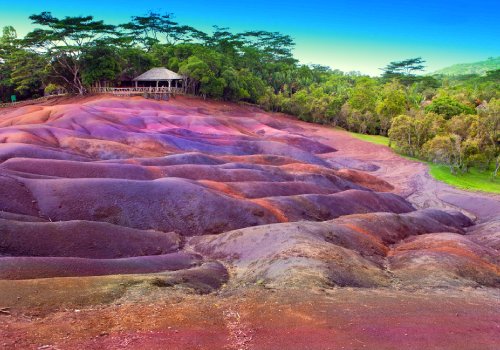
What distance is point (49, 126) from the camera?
51.5 meters

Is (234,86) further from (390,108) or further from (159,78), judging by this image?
(390,108)

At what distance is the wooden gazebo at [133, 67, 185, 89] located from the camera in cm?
9006

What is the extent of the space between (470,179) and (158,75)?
61.4m

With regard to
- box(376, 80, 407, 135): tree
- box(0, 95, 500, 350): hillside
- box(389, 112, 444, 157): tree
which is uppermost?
box(376, 80, 407, 135): tree

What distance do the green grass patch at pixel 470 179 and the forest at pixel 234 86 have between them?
94 cm

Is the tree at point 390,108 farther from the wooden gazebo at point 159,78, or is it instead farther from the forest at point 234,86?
the wooden gazebo at point 159,78

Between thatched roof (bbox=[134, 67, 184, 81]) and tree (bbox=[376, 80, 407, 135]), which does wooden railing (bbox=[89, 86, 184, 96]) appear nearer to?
thatched roof (bbox=[134, 67, 184, 81])

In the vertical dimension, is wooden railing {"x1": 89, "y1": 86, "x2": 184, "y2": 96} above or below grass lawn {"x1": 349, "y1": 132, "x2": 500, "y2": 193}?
above

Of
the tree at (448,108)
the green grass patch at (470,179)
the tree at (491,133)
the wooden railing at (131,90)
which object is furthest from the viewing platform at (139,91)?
the tree at (491,133)

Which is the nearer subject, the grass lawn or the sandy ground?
the sandy ground

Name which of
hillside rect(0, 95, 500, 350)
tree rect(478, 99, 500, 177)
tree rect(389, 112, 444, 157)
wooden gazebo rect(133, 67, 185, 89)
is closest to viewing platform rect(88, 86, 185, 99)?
wooden gazebo rect(133, 67, 185, 89)

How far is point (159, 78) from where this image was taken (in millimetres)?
89938

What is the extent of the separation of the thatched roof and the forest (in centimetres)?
179

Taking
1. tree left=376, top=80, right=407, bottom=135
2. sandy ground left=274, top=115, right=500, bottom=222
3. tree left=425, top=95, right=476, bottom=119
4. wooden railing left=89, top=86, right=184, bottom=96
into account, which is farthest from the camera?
tree left=376, top=80, right=407, bottom=135
